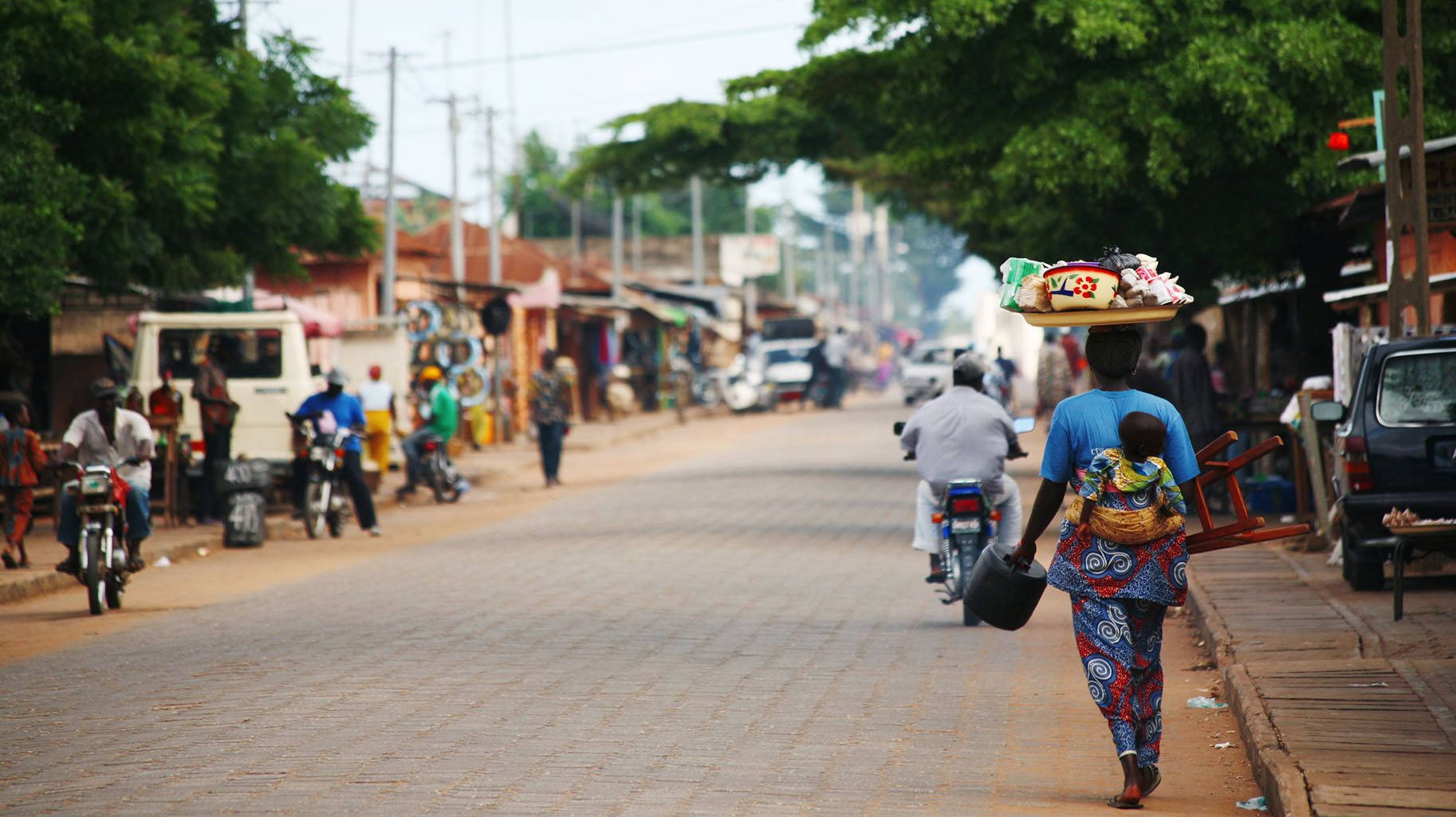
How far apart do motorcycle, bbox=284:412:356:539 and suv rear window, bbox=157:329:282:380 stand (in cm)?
179

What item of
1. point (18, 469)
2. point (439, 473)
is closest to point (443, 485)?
point (439, 473)

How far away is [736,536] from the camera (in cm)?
1706

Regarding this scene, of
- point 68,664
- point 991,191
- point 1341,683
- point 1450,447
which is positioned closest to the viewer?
point 1341,683

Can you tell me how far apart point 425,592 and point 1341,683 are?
23.1 ft

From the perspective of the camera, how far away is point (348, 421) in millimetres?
18406

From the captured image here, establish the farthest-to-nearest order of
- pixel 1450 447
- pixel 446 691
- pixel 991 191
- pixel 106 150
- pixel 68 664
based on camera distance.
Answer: pixel 991 191
pixel 106 150
pixel 1450 447
pixel 68 664
pixel 446 691

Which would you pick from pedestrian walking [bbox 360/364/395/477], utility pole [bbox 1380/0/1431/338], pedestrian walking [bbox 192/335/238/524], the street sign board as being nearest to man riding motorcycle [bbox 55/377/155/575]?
pedestrian walking [bbox 192/335/238/524]

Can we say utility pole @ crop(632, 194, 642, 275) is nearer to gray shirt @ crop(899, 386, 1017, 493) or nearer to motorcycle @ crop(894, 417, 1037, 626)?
gray shirt @ crop(899, 386, 1017, 493)

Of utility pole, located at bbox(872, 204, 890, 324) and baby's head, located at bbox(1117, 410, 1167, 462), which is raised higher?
utility pole, located at bbox(872, 204, 890, 324)

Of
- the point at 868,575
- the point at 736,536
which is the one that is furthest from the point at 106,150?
the point at 868,575

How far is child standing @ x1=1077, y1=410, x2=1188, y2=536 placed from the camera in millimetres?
6121

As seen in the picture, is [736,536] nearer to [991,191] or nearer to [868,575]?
[868,575]

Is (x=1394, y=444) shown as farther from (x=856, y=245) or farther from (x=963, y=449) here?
(x=856, y=245)

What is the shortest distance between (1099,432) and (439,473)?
17.6m
